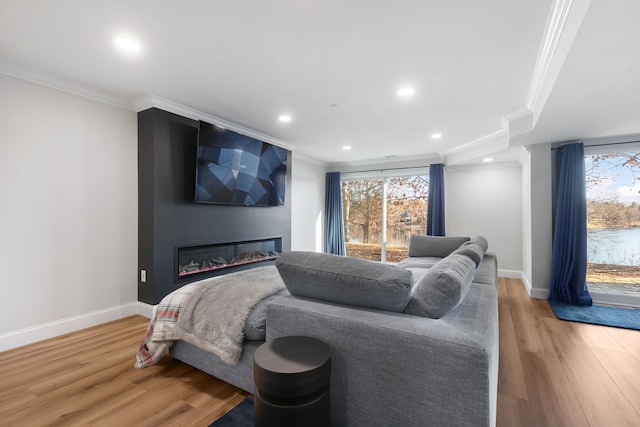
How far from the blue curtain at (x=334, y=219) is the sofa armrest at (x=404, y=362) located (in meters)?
5.20

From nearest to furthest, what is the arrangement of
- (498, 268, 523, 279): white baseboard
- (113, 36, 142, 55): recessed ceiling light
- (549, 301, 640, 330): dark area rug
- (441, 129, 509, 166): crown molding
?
1. (113, 36, 142, 55): recessed ceiling light
2. (549, 301, 640, 330): dark area rug
3. (441, 129, 509, 166): crown molding
4. (498, 268, 523, 279): white baseboard

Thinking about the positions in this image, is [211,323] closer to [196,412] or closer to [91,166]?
[196,412]

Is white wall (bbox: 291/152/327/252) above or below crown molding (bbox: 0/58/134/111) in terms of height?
below

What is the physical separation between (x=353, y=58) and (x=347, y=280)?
1816 mm

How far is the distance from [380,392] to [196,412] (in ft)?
3.49

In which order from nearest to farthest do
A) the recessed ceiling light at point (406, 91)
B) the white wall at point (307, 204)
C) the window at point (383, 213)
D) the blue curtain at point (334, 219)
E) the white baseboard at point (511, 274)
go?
1. the recessed ceiling light at point (406, 91)
2. the white baseboard at point (511, 274)
3. the white wall at point (307, 204)
4. the window at point (383, 213)
5. the blue curtain at point (334, 219)

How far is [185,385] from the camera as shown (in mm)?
1839

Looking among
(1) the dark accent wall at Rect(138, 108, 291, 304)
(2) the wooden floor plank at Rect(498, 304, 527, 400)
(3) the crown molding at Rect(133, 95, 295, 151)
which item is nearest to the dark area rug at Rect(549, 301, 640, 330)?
(2) the wooden floor plank at Rect(498, 304, 527, 400)

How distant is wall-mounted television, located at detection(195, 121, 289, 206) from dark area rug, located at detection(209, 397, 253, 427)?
2.37 metres

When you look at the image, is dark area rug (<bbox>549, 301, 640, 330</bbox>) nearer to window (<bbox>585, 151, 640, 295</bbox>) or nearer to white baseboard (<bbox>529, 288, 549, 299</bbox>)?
white baseboard (<bbox>529, 288, 549, 299</bbox>)

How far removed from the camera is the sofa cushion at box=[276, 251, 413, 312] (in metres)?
1.34

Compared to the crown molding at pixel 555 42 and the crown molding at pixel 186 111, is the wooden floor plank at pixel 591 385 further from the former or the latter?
the crown molding at pixel 186 111

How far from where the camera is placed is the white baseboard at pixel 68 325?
2383mm

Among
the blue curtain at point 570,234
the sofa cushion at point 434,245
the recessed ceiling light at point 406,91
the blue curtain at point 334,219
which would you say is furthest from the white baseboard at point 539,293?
the blue curtain at point 334,219
